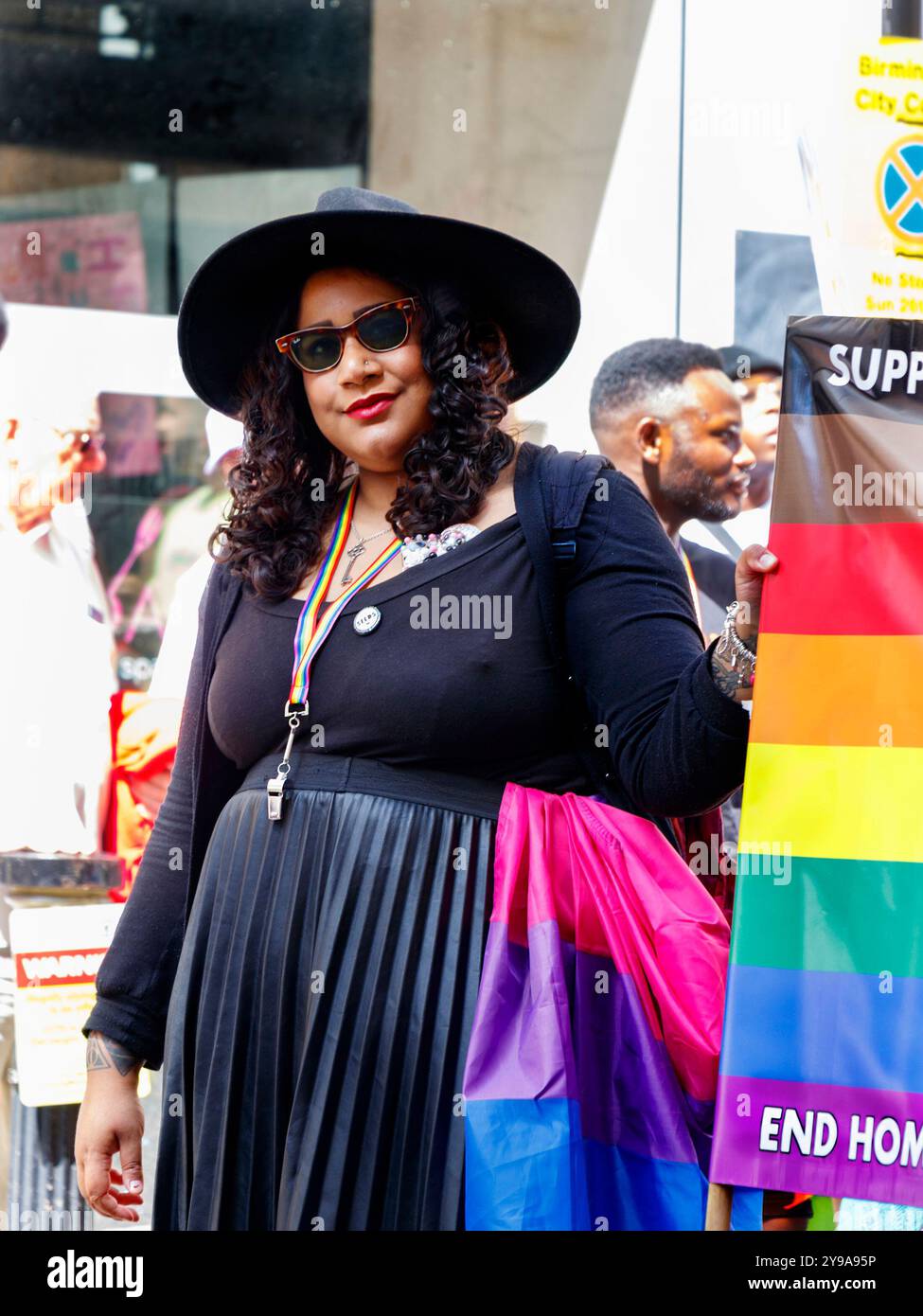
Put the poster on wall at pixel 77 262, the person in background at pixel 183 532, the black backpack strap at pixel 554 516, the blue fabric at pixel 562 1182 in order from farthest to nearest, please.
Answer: the poster on wall at pixel 77 262 < the person in background at pixel 183 532 < the black backpack strap at pixel 554 516 < the blue fabric at pixel 562 1182

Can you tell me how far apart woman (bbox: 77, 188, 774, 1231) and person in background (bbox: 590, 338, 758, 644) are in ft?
6.18

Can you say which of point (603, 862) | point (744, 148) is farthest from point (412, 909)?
point (744, 148)

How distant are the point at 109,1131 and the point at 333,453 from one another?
1105 mm

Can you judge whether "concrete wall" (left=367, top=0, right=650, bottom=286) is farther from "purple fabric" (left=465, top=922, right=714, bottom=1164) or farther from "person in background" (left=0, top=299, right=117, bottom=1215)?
"purple fabric" (left=465, top=922, right=714, bottom=1164)

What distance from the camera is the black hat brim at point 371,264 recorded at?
228 centimetres

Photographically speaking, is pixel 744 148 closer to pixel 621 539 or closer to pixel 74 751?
pixel 74 751

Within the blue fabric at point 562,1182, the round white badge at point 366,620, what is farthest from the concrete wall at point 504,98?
the blue fabric at point 562,1182

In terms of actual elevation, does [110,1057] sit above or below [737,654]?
below

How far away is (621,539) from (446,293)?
0.49 m

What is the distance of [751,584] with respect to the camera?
203 centimetres

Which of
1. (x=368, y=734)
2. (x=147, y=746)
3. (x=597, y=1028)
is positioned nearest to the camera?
(x=597, y=1028)

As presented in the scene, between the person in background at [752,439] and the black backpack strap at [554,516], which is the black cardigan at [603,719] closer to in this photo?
the black backpack strap at [554,516]

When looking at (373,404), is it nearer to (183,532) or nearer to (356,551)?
(356,551)

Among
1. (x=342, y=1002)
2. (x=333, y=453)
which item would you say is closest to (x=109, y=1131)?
(x=342, y=1002)
